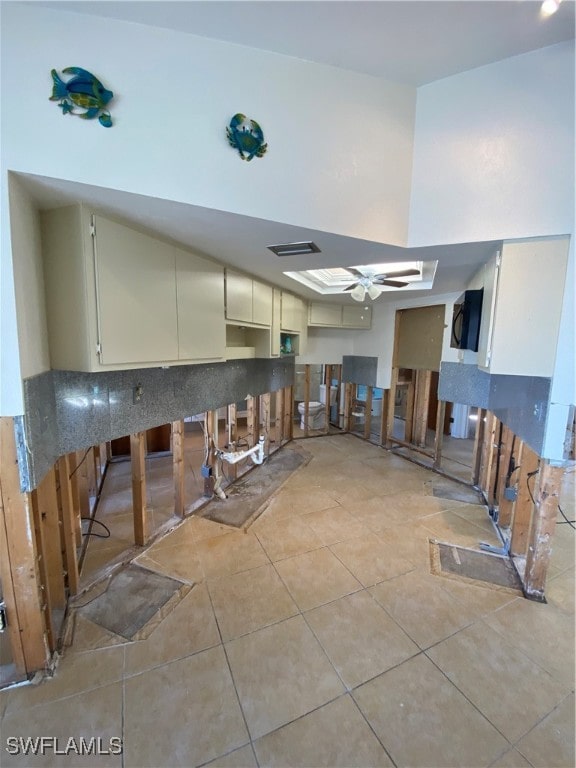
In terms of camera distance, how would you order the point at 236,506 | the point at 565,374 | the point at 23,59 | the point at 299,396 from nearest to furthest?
Answer: the point at 23,59
the point at 565,374
the point at 236,506
the point at 299,396

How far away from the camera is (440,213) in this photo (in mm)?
1816

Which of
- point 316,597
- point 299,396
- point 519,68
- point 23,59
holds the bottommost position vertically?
point 316,597

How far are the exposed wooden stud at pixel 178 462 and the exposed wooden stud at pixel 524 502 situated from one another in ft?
11.1

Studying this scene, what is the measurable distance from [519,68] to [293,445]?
543 cm

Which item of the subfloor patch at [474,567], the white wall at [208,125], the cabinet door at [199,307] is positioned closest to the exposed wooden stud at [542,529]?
the subfloor patch at [474,567]

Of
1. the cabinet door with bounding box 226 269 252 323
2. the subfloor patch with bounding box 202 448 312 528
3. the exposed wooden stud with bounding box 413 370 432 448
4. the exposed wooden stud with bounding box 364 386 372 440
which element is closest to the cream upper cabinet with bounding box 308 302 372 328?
the exposed wooden stud with bounding box 364 386 372 440

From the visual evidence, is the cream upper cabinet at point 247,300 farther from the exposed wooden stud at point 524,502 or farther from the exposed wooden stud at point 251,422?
the exposed wooden stud at point 524,502

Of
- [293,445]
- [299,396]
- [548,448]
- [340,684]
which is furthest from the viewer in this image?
[299,396]

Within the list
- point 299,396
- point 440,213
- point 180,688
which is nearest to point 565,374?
point 440,213

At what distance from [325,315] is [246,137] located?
13.2ft

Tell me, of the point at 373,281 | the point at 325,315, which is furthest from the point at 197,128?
the point at 325,315

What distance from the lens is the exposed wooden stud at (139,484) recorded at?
9.45ft

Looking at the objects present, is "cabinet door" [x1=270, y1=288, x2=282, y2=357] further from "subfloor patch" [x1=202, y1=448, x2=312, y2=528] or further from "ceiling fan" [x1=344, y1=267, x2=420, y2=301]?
"subfloor patch" [x1=202, y1=448, x2=312, y2=528]

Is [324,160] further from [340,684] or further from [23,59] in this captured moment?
[340,684]
